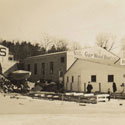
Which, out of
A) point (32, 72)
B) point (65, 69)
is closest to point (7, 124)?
point (32, 72)

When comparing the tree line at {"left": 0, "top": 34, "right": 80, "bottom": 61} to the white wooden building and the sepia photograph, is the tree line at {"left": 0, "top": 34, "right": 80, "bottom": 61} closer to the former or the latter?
the sepia photograph

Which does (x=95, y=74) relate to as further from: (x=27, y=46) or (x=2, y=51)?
(x=2, y=51)

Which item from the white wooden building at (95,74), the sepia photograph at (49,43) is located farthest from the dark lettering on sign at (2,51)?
the white wooden building at (95,74)

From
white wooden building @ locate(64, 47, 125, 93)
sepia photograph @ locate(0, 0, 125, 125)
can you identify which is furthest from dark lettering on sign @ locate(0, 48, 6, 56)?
white wooden building @ locate(64, 47, 125, 93)

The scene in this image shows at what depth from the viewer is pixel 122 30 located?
8.72m

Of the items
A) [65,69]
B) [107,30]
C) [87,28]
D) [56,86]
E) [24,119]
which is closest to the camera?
[24,119]

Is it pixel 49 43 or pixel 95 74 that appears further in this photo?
pixel 95 74

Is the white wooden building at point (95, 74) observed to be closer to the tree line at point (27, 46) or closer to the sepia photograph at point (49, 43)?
the sepia photograph at point (49, 43)

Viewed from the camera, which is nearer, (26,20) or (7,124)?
(7,124)

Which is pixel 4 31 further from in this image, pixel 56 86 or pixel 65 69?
pixel 65 69

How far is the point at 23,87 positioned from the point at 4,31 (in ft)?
21.0

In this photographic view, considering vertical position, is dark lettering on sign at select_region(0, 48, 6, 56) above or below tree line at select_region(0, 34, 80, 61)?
below

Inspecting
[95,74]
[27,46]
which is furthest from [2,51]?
[95,74]

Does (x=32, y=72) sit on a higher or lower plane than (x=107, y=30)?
lower
